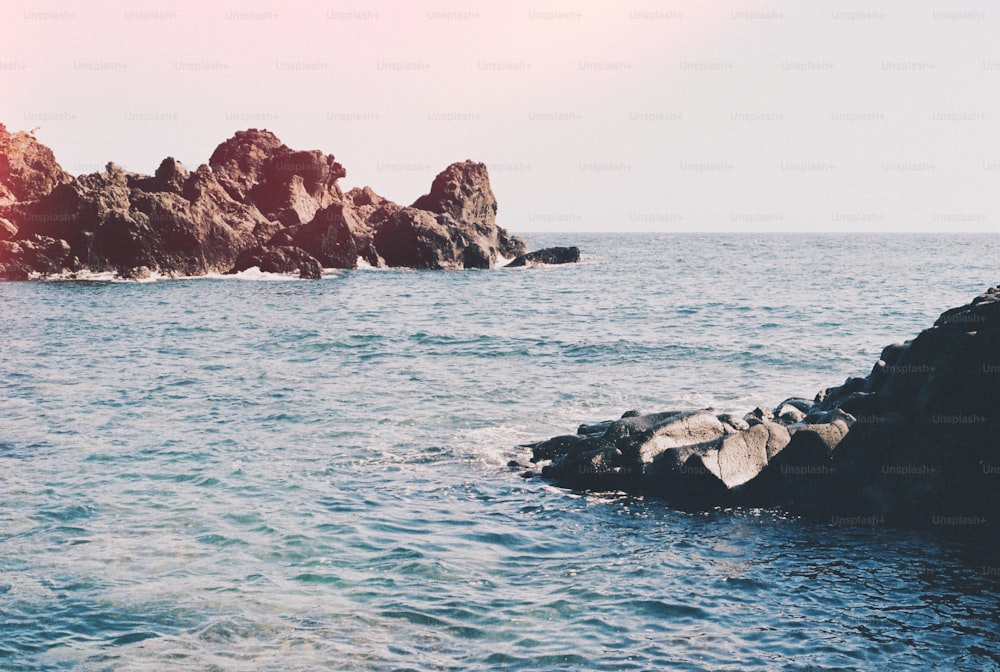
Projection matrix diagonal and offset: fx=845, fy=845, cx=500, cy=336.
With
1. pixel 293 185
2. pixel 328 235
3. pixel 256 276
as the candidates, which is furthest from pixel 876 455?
pixel 293 185

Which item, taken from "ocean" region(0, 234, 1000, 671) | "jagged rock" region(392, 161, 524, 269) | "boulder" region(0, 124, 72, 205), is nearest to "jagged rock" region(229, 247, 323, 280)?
"jagged rock" region(392, 161, 524, 269)

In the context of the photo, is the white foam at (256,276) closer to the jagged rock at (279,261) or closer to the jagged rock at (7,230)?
the jagged rock at (279,261)

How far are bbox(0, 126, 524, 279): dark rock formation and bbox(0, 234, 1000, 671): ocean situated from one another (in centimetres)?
4295

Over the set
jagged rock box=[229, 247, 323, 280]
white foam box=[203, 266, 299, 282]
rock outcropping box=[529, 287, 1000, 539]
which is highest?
jagged rock box=[229, 247, 323, 280]

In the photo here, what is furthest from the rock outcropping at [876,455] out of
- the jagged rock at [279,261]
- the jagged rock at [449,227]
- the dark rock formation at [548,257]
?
the dark rock formation at [548,257]

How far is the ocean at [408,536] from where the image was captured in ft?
37.7

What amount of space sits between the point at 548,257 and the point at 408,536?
90910 mm

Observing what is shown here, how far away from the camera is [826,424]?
1800 cm

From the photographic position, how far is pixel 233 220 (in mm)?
88375

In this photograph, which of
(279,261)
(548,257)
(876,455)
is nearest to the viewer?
(876,455)

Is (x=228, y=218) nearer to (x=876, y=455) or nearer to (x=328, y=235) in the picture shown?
(x=328, y=235)

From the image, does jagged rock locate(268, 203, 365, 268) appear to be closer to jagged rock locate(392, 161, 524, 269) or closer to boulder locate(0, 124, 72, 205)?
jagged rock locate(392, 161, 524, 269)

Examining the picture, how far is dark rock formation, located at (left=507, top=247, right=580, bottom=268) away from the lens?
338 feet

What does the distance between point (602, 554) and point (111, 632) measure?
7926 mm
